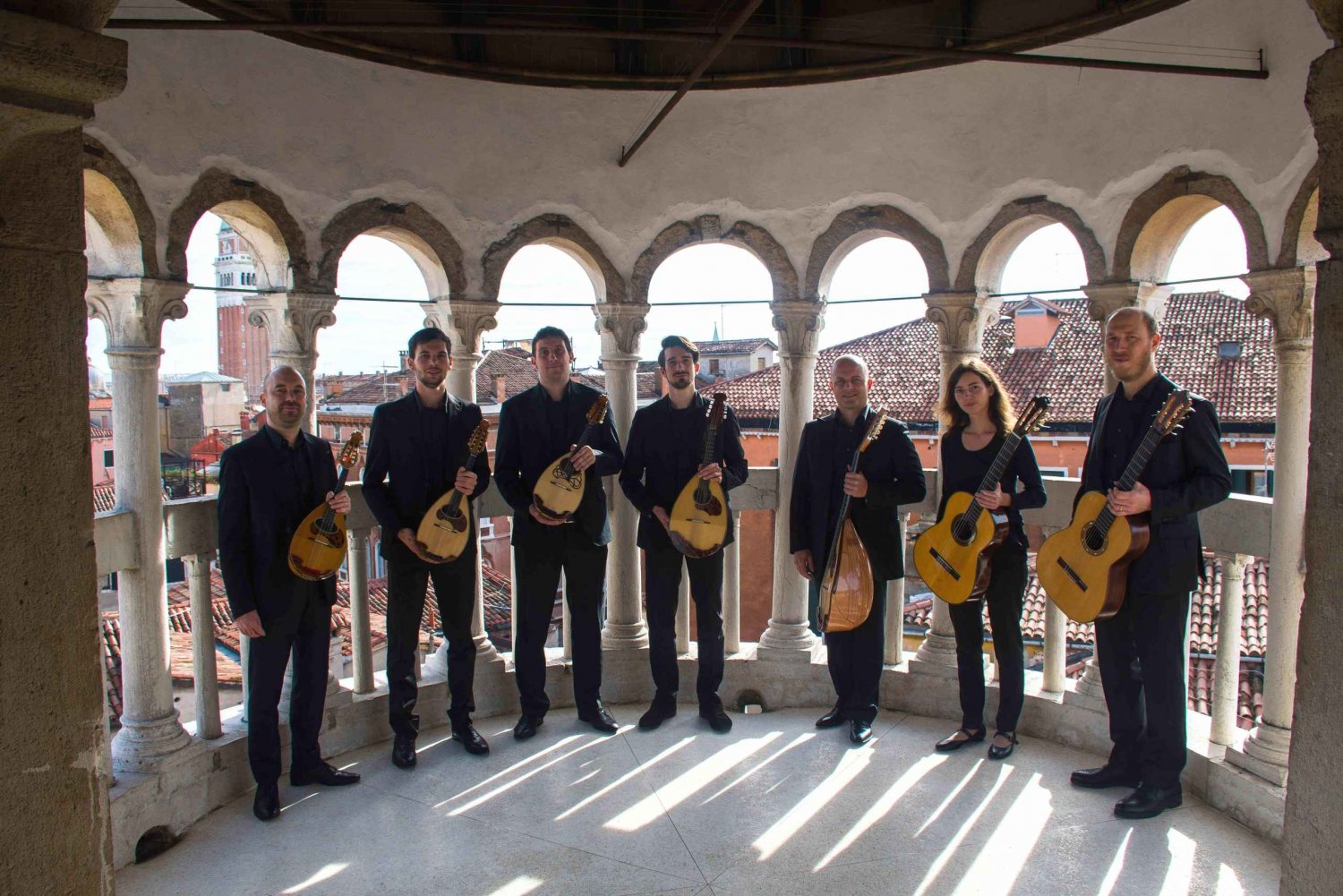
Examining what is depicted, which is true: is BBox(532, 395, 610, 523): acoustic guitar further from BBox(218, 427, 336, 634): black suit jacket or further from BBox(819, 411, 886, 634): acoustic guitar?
BBox(819, 411, 886, 634): acoustic guitar

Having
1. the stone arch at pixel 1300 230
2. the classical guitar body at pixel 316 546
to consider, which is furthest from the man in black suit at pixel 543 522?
the stone arch at pixel 1300 230

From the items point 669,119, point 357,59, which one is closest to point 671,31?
point 669,119

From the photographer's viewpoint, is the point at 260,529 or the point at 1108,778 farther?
the point at 1108,778

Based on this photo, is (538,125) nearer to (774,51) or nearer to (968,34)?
(774,51)

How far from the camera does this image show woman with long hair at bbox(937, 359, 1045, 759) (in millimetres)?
4250

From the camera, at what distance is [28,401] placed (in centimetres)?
175

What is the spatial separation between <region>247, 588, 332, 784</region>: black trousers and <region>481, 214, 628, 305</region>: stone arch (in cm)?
199

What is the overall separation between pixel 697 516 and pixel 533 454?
802 mm

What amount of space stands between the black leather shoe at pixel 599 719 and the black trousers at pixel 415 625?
595 mm

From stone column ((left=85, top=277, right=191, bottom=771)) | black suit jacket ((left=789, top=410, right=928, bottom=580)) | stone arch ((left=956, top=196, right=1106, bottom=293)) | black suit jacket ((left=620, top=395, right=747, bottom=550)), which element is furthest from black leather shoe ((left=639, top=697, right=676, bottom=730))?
stone arch ((left=956, top=196, right=1106, bottom=293))

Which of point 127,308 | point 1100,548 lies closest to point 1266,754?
point 1100,548

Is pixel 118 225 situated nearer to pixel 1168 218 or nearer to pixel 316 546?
pixel 316 546

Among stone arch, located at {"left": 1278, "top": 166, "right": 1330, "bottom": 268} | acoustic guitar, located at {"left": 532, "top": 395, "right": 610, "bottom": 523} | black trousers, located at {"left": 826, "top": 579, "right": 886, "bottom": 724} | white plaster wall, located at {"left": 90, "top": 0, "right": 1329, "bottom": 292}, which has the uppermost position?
white plaster wall, located at {"left": 90, "top": 0, "right": 1329, "bottom": 292}

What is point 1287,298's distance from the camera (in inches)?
160
